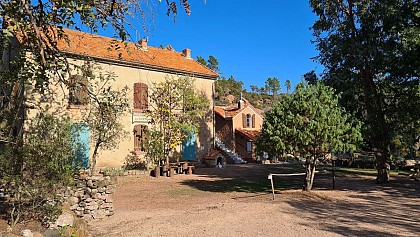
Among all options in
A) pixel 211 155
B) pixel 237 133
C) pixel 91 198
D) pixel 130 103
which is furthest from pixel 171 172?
pixel 237 133

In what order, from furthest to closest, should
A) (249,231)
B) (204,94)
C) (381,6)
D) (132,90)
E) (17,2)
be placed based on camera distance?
(204,94) < (132,90) < (381,6) < (249,231) < (17,2)

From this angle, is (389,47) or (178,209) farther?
(389,47)

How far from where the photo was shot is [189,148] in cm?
2595

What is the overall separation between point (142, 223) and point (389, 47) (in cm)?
1550

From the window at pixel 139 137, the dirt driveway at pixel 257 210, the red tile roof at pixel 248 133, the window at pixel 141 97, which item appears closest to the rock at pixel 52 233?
the dirt driveway at pixel 257 210

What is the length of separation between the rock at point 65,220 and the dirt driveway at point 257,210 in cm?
82

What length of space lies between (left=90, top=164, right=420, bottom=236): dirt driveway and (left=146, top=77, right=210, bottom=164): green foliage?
137 inches

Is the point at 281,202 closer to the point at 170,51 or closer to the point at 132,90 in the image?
the point at 132,90

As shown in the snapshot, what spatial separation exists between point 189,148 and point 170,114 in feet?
15.4

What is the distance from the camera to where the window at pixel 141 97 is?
76.6 ft

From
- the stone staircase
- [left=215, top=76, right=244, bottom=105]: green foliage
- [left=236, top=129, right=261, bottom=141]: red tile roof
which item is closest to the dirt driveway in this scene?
the stone staircase

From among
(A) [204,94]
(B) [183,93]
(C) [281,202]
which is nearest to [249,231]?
(C) [281,202]

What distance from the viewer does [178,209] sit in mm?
11922

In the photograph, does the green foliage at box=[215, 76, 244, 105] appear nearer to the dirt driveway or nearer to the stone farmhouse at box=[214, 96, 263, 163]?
the stone farmhouse at box=[214, 96, 263, 163]
